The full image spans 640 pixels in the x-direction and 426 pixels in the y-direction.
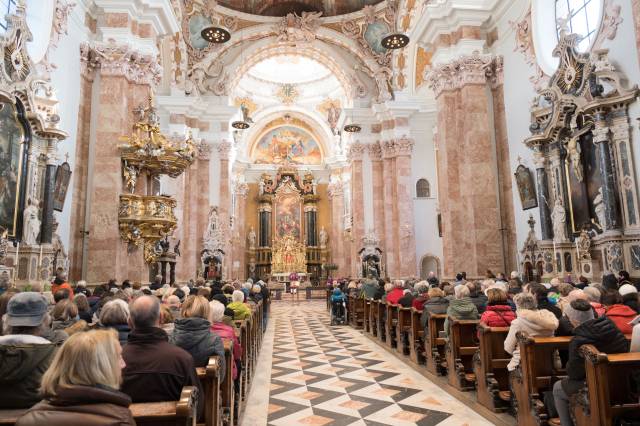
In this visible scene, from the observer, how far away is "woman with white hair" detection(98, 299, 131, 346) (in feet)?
10.9

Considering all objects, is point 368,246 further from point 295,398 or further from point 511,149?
point 295,398

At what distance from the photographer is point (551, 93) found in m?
9.12

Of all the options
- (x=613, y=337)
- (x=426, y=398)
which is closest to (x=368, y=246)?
(x=426, y=398)

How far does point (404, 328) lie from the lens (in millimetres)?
7426

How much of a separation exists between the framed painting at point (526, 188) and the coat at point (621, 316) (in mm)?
6651

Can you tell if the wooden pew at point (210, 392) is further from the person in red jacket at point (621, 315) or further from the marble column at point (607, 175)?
the marble column at point (607, 175)

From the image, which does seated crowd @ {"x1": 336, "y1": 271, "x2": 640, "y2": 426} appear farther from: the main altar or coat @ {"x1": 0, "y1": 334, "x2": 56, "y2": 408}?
the main altar

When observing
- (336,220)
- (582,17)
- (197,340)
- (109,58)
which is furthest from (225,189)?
(197,340)

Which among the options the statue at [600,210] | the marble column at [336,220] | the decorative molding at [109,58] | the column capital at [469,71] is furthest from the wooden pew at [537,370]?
the marble column at [336,220]

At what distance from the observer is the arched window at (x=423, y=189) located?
1862 centimetres

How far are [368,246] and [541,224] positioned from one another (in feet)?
30.9

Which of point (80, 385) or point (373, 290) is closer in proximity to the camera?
point (80, 385)

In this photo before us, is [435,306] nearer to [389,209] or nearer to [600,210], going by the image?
[600,210]

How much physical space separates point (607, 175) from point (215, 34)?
10531mm
